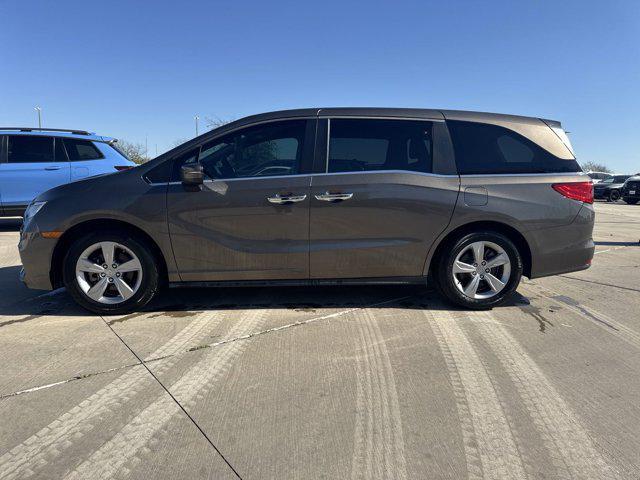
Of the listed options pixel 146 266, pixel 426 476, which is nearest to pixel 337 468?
pixel 426 476

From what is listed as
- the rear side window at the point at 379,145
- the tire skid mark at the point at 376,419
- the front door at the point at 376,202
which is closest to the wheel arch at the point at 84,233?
the front door at the point at 376,202

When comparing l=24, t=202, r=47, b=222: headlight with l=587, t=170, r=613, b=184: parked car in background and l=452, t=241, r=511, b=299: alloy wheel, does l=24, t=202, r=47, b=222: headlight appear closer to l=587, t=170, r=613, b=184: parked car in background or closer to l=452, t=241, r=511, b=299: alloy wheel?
l=452, t=241, r=511, b=299: alloy wheel

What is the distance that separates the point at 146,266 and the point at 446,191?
2669 mm

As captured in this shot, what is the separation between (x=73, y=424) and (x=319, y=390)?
1312mm

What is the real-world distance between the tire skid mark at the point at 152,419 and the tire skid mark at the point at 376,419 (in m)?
0.89

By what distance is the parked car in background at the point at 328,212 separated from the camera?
3703mm

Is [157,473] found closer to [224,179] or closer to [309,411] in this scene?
[309,411]

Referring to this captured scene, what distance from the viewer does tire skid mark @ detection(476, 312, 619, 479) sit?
6.43 ft

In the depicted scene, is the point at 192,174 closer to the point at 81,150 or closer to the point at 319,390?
the point at 319,390

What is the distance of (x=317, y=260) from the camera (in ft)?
12.5

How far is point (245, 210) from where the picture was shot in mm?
3705

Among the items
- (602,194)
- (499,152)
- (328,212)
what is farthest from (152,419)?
(602,194)

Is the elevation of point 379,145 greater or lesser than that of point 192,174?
greater

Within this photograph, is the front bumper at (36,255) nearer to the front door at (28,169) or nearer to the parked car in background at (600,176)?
the front door at (28,169)
